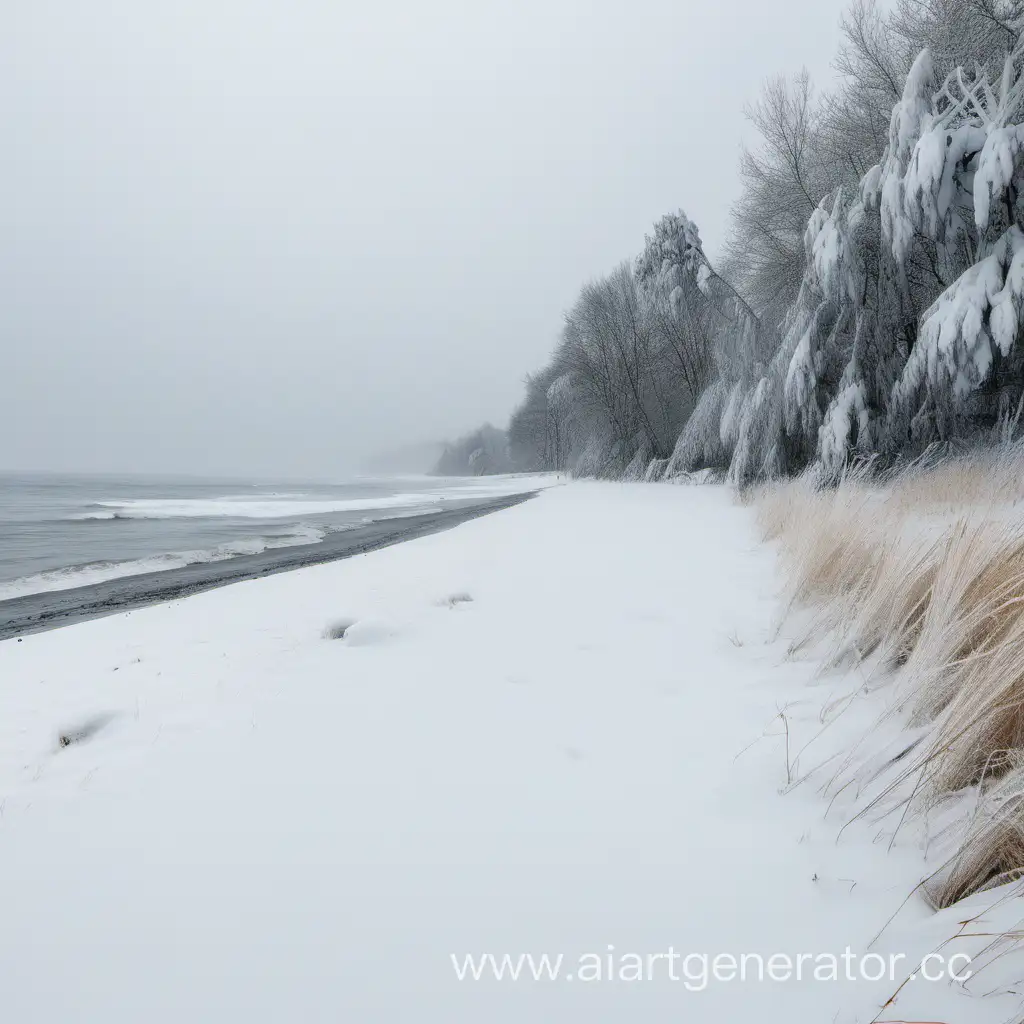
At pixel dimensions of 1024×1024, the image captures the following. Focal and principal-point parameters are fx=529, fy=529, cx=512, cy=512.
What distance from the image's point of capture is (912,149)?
5.85 m

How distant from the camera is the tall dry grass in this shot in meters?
0.98

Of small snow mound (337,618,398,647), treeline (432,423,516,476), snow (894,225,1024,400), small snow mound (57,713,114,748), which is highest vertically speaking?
treeline (432,423,516,476)

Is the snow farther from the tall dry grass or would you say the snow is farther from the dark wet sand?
the dark wet sand

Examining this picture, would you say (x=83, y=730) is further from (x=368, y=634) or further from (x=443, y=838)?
(x=443, y=838)

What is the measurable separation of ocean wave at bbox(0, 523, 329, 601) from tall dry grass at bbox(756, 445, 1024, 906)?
7592 millimetres

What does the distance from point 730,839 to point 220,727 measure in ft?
5.66

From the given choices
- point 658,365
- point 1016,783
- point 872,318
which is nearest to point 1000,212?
point 872,318

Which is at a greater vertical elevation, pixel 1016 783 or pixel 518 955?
pixel 1016 783

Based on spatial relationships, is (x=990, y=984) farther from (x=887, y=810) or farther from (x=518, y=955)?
(x=518, y=955)

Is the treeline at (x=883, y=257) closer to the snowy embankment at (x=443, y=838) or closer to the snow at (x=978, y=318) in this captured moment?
the snow at (x=978, y=318)

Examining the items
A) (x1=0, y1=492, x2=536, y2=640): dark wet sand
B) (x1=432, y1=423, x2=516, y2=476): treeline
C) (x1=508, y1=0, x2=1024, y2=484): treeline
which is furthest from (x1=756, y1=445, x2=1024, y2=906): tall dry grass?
(x1=432, y1=423, x2=516, y2=476): treeline

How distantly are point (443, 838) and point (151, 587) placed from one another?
6.02 meters

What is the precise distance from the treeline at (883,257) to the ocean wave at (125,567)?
8.64 metres

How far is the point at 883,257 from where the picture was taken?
6.75m
